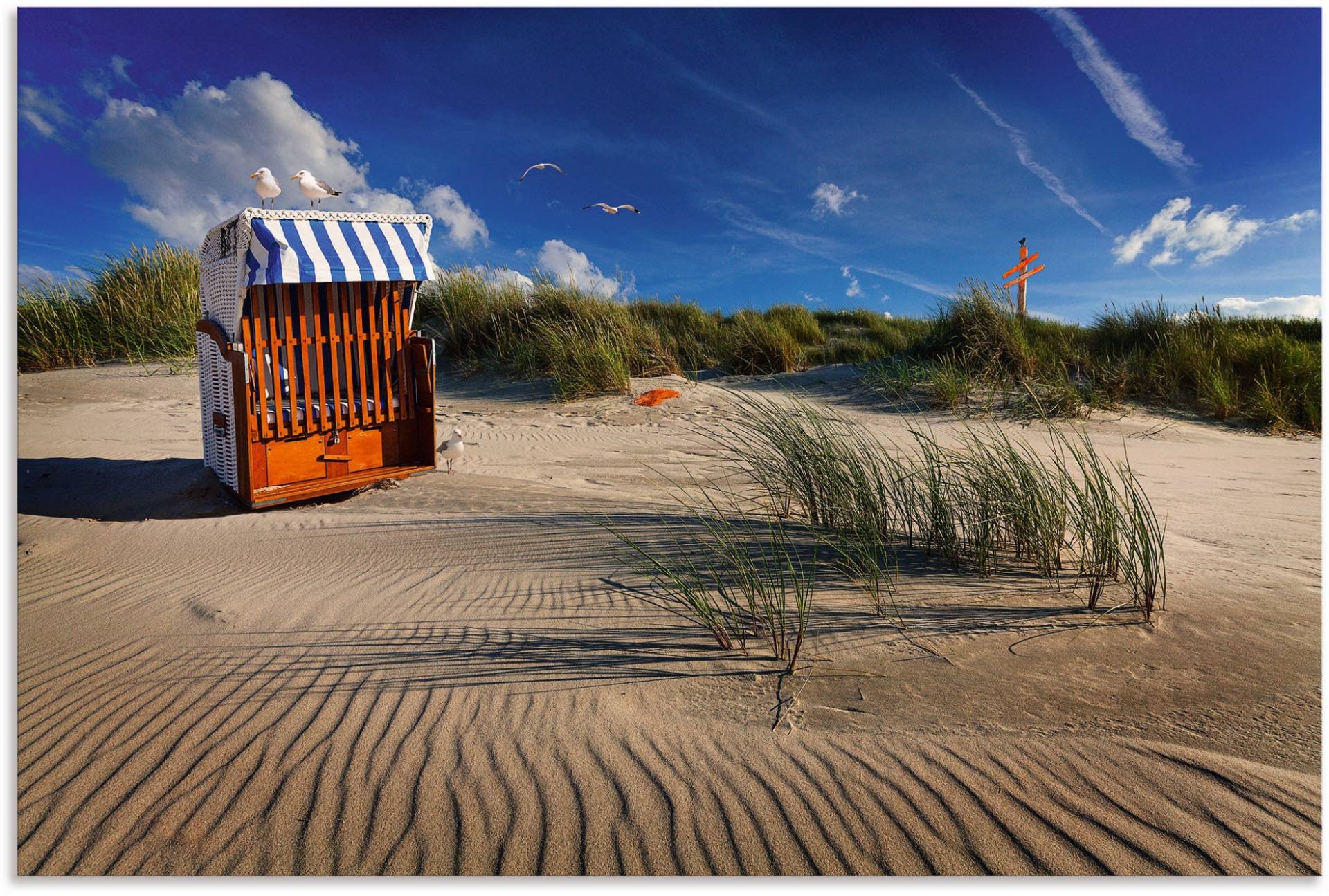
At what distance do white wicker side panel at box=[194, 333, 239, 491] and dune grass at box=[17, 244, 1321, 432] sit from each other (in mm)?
4844

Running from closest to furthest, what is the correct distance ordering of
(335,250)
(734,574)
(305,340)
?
(734,574) < (335,250) < (305,340)

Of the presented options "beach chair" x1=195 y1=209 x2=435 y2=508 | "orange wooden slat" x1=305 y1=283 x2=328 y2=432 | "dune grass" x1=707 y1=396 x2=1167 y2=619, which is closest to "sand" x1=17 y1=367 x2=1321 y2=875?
"dune grass" x1=707 y1=396 x2=1167 y2=619

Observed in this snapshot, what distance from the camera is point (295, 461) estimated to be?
238 inches

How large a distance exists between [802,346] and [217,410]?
1110 cm

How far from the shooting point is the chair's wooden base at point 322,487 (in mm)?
5773

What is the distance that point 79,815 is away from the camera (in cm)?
219

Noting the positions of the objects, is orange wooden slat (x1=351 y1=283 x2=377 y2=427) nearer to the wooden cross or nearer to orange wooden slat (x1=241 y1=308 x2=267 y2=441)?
orange wooden slat (x1=241 y1=308 x2=267 y2=441)

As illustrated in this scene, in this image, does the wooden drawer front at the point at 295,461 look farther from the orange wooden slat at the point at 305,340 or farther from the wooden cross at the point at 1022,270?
the wooden cross at the point at 1022,270

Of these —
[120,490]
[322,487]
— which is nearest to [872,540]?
[322,487]

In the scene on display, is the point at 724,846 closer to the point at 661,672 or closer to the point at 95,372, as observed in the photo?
the point at 661,672

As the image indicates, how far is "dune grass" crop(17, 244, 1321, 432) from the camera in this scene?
10.2 m

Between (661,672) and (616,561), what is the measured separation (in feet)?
3.90

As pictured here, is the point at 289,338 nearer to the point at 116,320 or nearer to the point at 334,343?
the point at 334,343

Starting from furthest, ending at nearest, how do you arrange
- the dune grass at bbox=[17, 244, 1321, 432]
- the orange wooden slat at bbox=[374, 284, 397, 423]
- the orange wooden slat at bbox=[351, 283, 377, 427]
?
the dune grass at bbox=[17, 244, 1321, 432] → the orange wooden slat at bbox=[374, 284, 397, 423] → the orange wooden slat at bbox=[351, 283, 377, 427]
